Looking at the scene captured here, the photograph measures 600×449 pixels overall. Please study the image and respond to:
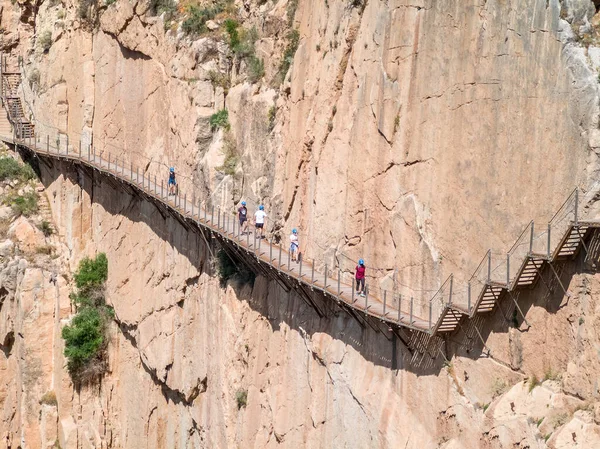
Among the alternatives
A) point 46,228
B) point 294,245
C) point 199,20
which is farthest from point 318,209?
point 46,228

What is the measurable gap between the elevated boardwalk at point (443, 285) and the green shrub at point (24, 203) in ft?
24.1

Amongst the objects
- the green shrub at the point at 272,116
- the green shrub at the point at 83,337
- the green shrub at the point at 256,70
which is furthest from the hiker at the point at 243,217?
the green shrub at the point at 83,337

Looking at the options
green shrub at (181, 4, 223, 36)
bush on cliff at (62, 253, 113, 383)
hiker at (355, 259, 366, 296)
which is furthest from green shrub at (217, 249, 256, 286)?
bush on cliff at (62, 253, 113, 383)

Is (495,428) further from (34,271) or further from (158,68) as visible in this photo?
(34,271)

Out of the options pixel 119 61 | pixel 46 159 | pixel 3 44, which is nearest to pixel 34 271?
pixel 46 159

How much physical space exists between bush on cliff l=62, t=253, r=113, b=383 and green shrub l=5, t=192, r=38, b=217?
10.8 feet

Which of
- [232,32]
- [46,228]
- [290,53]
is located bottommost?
[46,228]

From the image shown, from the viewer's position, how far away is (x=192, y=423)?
100 ft

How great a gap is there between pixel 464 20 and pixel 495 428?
24.5 ft

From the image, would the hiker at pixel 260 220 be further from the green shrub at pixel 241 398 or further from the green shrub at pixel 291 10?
the green shrub at pixel 291 10

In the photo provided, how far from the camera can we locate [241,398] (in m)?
27.5

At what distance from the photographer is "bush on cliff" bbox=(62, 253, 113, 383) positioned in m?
36.2

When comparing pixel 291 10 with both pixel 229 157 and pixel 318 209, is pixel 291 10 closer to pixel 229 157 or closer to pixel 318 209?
pixel 229 157

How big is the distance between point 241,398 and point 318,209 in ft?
18.2
